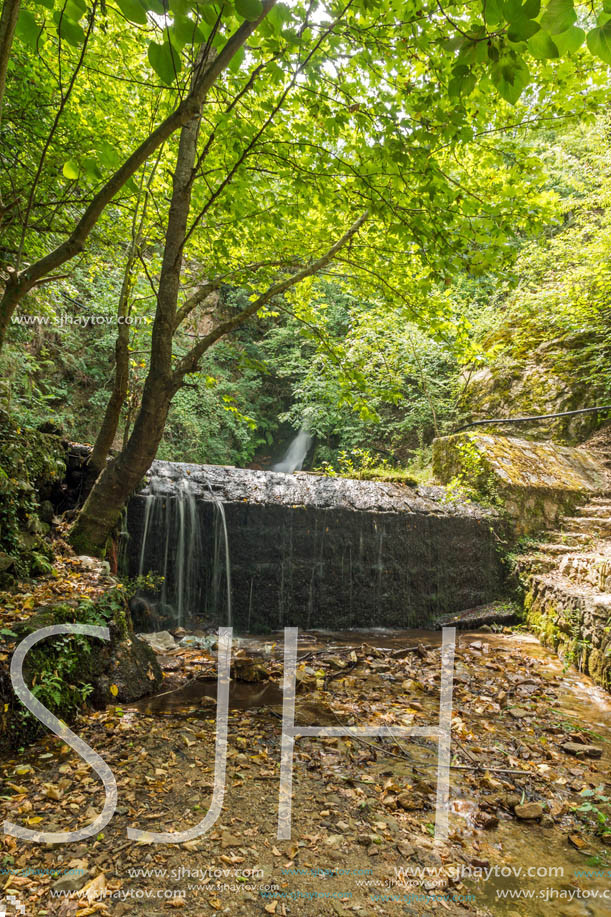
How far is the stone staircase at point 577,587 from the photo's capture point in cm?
438

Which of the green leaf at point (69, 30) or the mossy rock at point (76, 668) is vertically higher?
the green leaf at point (69, 30)

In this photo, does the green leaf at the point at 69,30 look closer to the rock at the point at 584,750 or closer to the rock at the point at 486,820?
the rock at the point at 486,820

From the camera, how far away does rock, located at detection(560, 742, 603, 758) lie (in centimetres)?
303

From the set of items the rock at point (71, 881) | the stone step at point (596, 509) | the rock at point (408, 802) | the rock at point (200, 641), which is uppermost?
the stone step at point (596, 509)

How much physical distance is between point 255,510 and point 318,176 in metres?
4.12

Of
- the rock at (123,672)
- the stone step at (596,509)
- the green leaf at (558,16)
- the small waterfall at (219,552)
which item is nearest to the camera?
the green leaf at (558,16)

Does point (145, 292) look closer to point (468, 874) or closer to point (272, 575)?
point (272, 575)

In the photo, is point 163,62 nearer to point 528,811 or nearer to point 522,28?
point 522,28

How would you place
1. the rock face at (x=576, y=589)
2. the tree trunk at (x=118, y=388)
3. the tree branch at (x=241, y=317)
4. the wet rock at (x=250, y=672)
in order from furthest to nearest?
1. the tree trunk at (x=118, y=388)
2. the rock face at (x=576, y=589)
3. the wet rock at (x=250, y=672)
4. the tree branch at (x=241, y=317)

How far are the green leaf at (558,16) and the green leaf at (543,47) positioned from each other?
0.10 metres

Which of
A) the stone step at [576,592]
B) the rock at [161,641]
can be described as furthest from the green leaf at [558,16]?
the rock at [161,641]

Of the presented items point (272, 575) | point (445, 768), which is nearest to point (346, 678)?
point (445, 768)

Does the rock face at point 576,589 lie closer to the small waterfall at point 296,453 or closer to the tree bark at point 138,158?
the tree bark at point 138,158

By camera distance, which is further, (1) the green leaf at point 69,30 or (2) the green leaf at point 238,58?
(2) the green leaf at point 238,58
